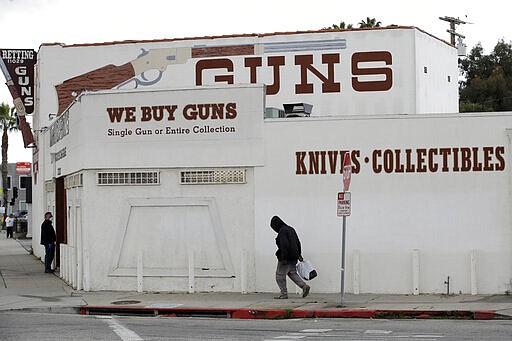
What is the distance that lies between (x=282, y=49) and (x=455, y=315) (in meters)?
16.8

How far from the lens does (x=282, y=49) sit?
3178 centimetres

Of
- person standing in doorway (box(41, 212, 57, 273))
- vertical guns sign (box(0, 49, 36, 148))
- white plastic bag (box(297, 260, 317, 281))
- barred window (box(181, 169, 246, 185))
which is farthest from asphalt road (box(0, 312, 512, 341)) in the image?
A: vertical guns sign (box(0, 49, 36, 148))

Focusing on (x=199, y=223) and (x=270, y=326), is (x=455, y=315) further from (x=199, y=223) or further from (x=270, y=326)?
(x=199, y=223)

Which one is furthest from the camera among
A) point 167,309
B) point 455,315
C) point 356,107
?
point 356,107

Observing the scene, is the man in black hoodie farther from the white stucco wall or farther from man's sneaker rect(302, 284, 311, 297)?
the white stucco wall

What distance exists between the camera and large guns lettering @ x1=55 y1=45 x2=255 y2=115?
32.4 m

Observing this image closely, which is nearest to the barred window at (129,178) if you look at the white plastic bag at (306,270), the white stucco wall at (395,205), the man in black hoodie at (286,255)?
the white stucco wall at (395,205)

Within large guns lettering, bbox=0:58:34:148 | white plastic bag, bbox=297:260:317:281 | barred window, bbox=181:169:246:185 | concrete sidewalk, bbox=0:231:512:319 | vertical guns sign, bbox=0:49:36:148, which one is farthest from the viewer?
vertical guns sign, bbox=0:49:36:148

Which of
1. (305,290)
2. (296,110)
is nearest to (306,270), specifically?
(305,290)

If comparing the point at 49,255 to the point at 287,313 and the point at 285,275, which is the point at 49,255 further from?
the point at 287,313

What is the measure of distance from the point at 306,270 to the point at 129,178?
16.3 feet

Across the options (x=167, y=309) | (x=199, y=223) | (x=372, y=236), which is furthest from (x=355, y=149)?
(x=167, y=309)

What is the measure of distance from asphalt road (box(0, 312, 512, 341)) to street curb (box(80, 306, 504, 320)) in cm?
46

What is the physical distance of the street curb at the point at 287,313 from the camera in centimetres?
1653
